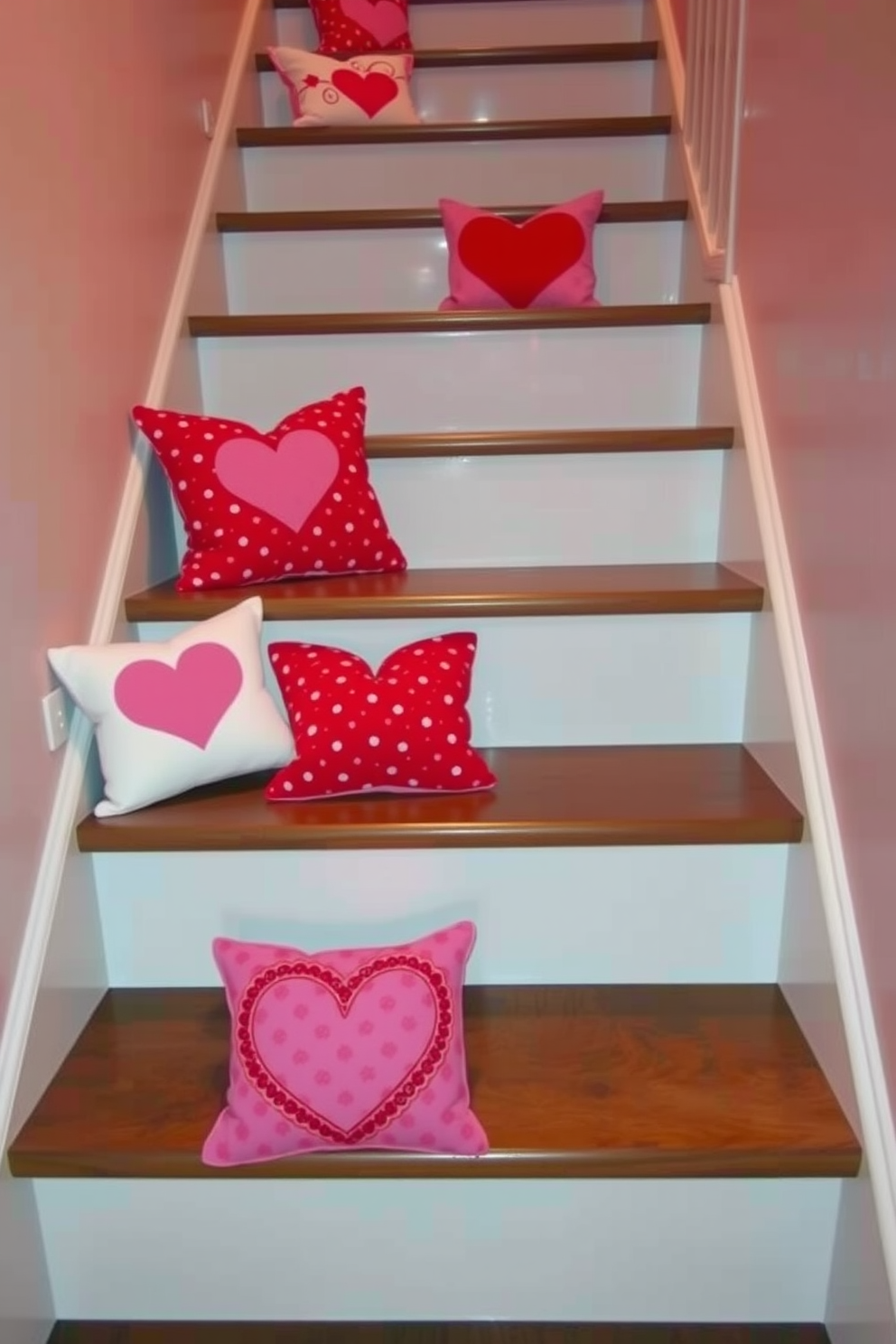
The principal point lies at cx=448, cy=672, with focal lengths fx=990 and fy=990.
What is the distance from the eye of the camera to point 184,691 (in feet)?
4.16

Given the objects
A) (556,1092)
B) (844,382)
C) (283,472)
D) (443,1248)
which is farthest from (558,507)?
(443,1248)

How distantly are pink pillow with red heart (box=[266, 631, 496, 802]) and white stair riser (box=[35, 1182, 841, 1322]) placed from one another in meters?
0.47

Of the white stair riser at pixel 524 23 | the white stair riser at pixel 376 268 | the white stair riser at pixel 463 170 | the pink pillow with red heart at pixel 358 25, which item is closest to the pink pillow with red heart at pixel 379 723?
the white stair riser at pixel 376 268

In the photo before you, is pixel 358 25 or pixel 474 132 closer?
pixel 474 132

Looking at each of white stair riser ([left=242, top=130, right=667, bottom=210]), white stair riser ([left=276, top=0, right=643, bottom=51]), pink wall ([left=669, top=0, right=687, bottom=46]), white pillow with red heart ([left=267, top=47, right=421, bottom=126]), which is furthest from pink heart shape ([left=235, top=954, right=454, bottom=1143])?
white stair riser ([left=276, top=0, right=643, bottom=51])

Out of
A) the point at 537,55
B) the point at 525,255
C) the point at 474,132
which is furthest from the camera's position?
the point at 537,55

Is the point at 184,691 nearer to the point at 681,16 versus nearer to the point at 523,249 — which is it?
the point at 523,249

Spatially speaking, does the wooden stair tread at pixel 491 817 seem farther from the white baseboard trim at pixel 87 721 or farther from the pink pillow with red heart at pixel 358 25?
the pink pillow with red heart at pixel 358 25

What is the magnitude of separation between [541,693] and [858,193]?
2.45 ft

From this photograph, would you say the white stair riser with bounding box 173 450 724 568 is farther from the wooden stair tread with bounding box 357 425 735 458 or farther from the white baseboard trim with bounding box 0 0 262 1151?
the white baseboard trim with bounding box 0 0 262 1151

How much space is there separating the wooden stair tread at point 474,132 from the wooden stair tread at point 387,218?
0.23 meters

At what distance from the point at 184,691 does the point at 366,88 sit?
162cm

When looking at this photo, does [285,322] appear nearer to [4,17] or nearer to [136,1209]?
[4,17]

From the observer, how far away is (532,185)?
2.15 m
